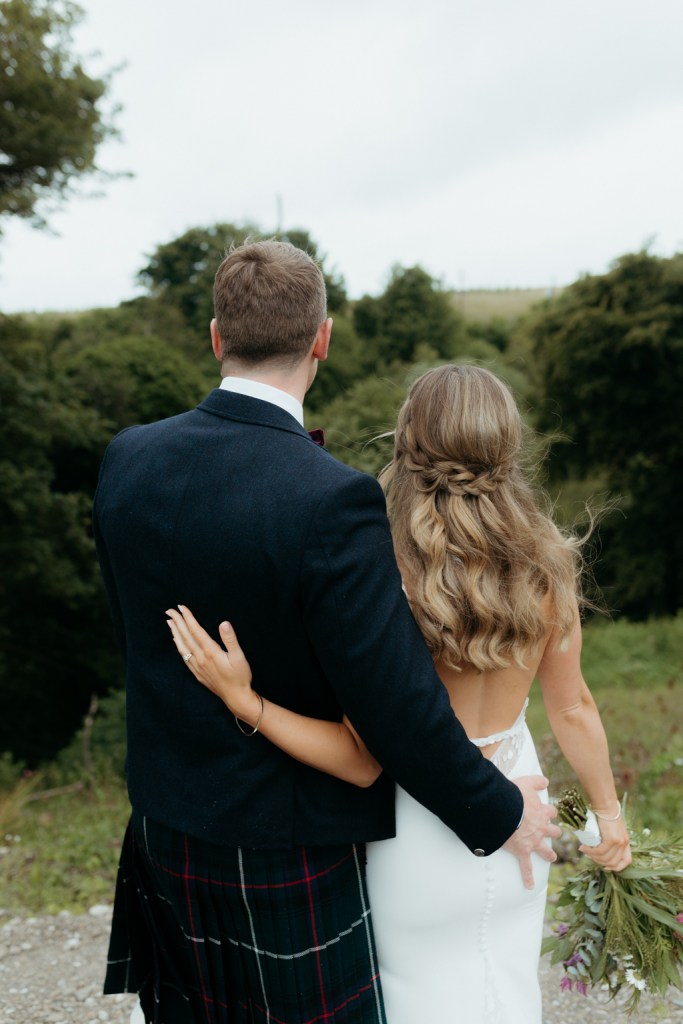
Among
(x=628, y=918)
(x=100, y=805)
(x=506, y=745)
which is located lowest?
(x=100, y=805)

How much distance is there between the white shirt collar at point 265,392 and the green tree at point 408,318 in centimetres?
3354

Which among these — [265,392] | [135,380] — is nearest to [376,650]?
[265,392]

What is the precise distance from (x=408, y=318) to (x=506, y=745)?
34.9m

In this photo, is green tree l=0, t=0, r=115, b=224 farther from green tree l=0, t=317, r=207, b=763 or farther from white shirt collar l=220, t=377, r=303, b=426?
white shirt collar l=220, t=377, r=303, b=426

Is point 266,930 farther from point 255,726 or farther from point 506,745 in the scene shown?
point 506,745

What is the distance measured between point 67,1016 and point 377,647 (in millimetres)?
3038

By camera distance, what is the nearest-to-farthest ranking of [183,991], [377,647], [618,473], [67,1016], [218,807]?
[377,647]
[218,807]
[183,991]
[67,1016]
[618,473]

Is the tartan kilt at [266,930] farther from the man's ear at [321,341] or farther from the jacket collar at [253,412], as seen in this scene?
the man's ear at [321,341]

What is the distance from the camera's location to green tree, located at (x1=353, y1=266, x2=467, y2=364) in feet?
117

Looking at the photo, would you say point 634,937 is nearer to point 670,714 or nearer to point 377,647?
point 377,647

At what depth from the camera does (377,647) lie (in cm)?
164

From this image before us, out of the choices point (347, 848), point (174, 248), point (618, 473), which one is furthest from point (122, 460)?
point (174, 248)

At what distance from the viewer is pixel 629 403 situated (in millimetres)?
22234

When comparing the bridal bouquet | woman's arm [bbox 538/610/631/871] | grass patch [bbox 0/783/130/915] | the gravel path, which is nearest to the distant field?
grass patch [bbox 0/783/130/915]
